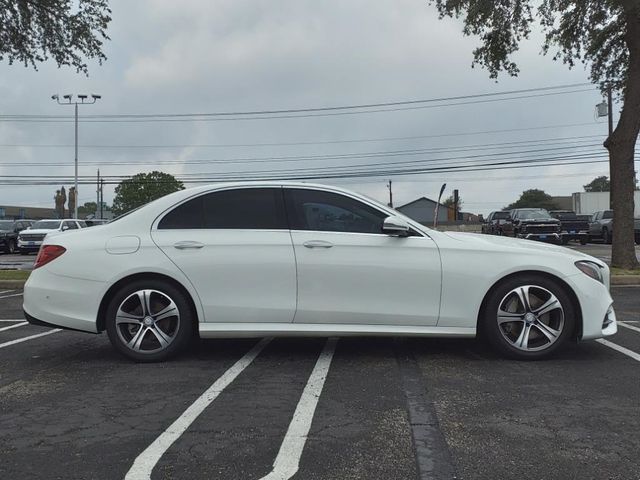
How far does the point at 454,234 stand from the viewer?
527 centimetres

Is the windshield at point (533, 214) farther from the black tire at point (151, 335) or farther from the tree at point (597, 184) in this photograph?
the tree at point (597, 184)

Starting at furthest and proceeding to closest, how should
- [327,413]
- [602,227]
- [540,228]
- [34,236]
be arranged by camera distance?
[602,227] < [34,236] < [540,228] < [327,413]

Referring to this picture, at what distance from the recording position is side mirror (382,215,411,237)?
4848 mm

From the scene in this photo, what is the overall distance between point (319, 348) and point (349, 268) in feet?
3.76

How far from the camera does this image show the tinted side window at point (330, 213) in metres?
5.05

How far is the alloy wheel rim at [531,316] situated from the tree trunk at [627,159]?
9858 mm

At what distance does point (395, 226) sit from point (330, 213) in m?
0.63

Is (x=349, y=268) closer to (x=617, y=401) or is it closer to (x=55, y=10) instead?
(x=617, y=401)

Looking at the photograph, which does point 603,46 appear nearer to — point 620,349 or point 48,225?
point 620,349

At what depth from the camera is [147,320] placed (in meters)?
5.00

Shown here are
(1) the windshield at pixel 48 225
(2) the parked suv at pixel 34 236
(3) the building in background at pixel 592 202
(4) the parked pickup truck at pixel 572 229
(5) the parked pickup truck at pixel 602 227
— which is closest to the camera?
(2) the parked suv at pixel 34 236

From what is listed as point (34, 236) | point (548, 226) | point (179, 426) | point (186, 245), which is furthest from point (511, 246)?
point (34, 236)

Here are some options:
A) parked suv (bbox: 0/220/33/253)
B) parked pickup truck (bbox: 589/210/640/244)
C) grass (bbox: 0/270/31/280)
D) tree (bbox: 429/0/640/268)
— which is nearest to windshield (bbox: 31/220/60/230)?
parked suv (bbox: 0/220/33/253)

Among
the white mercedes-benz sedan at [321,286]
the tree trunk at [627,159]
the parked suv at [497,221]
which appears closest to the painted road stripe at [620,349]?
the white mercedes-benz sedan at [321,286]
